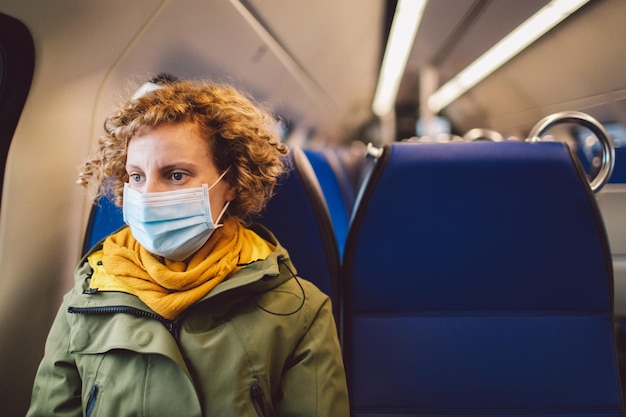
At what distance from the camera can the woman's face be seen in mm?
1065

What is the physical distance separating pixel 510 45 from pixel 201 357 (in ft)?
16.7

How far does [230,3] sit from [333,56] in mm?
2918

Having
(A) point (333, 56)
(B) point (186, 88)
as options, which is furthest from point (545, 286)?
(A) point (333, 56)

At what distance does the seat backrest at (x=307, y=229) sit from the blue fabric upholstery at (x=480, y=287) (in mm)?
91

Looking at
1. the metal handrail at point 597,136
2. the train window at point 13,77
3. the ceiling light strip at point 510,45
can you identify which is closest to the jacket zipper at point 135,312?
the train window at point 13,77

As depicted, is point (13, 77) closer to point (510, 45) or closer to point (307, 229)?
point (307, 229)

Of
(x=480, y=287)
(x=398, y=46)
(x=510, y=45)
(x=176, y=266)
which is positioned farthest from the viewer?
(x=398, y=46)

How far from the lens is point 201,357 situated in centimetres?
99

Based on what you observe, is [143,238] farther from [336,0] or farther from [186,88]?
[336,0]

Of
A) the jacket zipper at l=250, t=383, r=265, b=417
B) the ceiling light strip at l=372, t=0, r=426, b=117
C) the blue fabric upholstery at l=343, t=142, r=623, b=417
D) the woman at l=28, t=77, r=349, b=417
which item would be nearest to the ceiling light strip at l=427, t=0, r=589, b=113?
the ceiling light strip at l=372, t=0, r=426, b=117

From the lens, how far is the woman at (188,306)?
0.98m

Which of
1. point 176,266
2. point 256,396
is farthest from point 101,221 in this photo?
point 256,396

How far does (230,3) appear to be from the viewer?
7.02 ft

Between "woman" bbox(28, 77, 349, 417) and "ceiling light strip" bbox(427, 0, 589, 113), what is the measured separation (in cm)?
349
